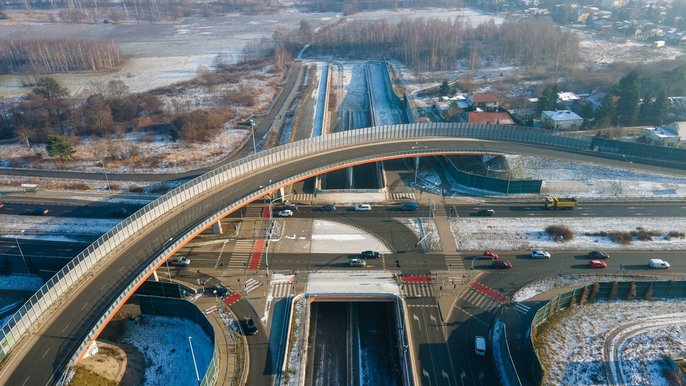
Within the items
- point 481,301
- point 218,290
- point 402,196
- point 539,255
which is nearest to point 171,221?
point 218,290

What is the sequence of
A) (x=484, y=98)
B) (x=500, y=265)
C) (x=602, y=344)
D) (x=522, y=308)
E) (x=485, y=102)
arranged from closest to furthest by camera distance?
(x=602, y=344)
(x=522, y=308)
(x=500, y=265)
(x=485, y=102)
(x=484, y=98)

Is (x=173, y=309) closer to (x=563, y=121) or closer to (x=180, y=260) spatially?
(x=180, y=260)

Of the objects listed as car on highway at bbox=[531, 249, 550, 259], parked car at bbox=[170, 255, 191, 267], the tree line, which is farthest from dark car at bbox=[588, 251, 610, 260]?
the tree line

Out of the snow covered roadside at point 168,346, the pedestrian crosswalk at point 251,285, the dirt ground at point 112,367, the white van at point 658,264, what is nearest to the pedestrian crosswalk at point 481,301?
the white van at point 658,264

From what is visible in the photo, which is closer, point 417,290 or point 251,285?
point 417,290

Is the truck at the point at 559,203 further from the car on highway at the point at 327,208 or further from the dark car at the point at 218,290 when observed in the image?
the dark car at the point at 218,290

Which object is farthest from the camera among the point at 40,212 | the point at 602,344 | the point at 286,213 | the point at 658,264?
the point at 40,212

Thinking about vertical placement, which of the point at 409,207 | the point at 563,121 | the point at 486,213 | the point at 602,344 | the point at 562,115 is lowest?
the point at 602,344

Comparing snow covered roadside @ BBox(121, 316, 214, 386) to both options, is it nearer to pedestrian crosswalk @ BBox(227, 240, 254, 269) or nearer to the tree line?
pedestrian crosswalk @ BBox(227, 240, 254, 269)
